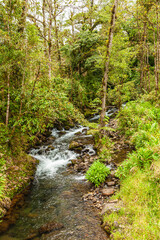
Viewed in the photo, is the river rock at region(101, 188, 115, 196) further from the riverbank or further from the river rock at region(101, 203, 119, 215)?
the riverbank


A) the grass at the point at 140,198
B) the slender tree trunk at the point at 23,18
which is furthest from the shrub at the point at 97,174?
the slender tree trunk at the point at 23,18

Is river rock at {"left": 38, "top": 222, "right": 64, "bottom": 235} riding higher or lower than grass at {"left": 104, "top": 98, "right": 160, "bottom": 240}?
lower

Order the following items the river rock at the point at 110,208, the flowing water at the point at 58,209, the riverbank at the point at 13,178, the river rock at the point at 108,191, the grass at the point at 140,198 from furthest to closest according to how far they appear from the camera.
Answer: the river rock at the point at 108,191, the riverbank at the point at 13,178, the river rock at the point at 110,208, the flowing water at the point at 58,209, the grass at the point at 140,198

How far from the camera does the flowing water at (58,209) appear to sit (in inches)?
165

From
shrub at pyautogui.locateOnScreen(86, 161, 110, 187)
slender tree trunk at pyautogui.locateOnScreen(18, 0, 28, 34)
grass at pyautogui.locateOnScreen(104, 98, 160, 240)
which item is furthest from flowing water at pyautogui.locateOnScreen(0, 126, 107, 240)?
slender tree trunk at pyautogui.locateOnScreen(18, 0, 28, 34)

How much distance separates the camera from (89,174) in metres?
6.38

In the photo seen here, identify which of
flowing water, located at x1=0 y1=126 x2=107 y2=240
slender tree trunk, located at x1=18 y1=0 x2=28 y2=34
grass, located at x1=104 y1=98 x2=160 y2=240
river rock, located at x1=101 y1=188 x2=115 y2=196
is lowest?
flowing water, located at x1=0 y1=126 x2=107 y2=240

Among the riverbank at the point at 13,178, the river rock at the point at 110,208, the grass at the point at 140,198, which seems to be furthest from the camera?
the riverbank at the point at 13,178

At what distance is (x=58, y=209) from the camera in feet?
17.3

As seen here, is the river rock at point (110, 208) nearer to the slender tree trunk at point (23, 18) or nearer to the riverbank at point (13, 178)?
the riverbank at point (13, 178)

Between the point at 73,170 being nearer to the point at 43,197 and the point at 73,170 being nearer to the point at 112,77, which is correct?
the point at 43,197

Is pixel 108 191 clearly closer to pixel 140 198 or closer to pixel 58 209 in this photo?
pixel 140 198

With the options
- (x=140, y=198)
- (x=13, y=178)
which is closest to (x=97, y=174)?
(x=140, y=198)

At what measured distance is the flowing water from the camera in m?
4.18
